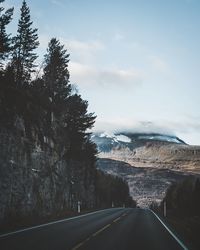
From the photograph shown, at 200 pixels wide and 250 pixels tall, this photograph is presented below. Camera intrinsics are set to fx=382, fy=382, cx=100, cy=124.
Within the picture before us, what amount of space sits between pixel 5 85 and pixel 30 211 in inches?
379

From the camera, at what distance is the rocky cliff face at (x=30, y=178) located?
24433mm

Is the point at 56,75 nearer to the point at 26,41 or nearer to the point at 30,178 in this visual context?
the point at 26,41

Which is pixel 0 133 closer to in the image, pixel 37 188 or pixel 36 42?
pixel 37 188

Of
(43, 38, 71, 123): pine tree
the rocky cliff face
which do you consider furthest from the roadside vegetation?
(43, 38, 71, 123): pine tree

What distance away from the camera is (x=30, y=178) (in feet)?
98.5

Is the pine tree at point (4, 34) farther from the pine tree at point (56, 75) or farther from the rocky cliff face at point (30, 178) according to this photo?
the pine tree at point (56, 75)

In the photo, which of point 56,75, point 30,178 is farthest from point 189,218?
point 56,75

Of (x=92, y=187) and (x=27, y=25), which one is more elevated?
(x=27, y=25)

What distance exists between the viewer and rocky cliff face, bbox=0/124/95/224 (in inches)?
962

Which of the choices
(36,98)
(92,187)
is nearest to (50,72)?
(36,98)

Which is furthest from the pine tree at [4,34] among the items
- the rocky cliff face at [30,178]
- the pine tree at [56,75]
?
the pine tree at [56,75]

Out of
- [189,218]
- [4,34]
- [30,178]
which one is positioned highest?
[4,34]

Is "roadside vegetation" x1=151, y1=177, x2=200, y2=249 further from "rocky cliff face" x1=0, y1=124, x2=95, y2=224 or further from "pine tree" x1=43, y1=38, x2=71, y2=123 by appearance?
"pine tree" x1=43, y1=38, x2=71, y2=123

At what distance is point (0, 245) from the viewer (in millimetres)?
12312
